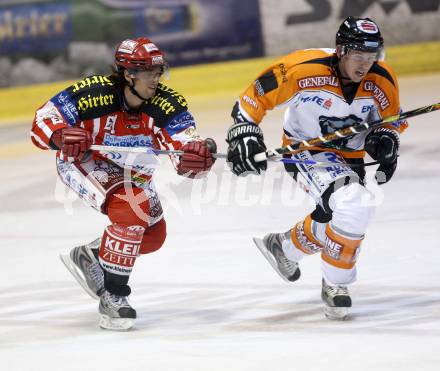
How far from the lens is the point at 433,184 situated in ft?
23.7

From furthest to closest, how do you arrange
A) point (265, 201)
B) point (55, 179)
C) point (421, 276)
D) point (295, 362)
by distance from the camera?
point (55, 179) → point (265, 201) → point (421, 276) → point (295, 362)

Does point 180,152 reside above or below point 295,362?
above

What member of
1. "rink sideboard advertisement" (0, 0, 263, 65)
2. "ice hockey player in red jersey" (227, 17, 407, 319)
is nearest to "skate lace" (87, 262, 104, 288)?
"ice hockey player in red jersey" (227, 17, 407, 319)

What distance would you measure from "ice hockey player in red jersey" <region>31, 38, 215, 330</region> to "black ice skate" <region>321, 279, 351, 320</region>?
78cm

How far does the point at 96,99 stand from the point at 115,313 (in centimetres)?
97

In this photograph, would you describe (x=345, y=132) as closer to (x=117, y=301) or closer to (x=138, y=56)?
(x=138, y=56)

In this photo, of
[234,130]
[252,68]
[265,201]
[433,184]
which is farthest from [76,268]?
[252,68]

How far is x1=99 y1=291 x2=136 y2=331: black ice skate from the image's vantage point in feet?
15.0

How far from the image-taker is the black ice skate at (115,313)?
4.59 metres

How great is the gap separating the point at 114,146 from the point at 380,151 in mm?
1211

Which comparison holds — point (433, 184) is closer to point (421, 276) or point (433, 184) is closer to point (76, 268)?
point (421, 276)

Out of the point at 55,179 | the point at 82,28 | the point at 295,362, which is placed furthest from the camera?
the point at 82,28

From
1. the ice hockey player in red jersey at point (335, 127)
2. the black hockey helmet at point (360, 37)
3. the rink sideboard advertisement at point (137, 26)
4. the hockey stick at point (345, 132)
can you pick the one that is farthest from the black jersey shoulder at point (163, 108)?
the rink sideboard advertisement at point (137, 26)

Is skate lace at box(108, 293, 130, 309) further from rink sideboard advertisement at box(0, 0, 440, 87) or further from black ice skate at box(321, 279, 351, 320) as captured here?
rink sideboard advertisement at box(0, 0, 440, 87)
